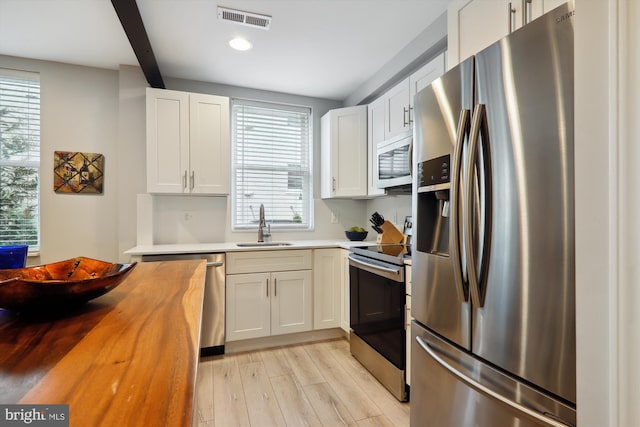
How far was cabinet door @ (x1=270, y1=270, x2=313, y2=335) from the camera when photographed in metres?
2.87

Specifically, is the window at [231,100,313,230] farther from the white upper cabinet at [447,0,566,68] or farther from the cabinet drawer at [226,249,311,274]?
the white upper cabinet at [447,0,566,68]

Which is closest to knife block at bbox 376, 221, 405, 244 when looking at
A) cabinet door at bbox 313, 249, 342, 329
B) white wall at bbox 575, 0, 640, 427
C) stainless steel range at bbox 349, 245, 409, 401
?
stainless steel range at bbox 349, 245, 409, 401

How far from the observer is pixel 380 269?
7.11 ft

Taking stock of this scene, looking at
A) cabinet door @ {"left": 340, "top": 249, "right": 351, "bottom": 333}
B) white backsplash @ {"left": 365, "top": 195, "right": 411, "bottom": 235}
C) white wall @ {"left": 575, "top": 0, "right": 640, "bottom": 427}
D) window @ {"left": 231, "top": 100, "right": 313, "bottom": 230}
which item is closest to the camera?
white wall @ {"left": 575, "top": 0, "right": 640, "bottom": 427}

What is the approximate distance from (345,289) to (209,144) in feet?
5.97

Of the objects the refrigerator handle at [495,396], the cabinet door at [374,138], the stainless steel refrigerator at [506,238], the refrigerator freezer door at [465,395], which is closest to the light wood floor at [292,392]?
the refrigerator freezer door at [465,395]

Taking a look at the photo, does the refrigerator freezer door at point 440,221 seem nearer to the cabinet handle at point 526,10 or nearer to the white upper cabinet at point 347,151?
the cabinet handle at point 526,10

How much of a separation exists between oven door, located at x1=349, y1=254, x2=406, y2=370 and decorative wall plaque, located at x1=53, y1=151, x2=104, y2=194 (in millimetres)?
2429

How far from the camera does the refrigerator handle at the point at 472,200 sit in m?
1.16

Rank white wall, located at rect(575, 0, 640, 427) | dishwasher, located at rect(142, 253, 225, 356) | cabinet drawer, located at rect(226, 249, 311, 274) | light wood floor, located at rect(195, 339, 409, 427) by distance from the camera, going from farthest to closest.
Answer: cabinet drawer, located at rect(226, 249, 311, 274)
dishwasher, located at rect(142, 253, 225, 356)
light wood floor, located at rect(195, 339, 409, 427)
white wall, located at rect(575, 0, 640, 427)

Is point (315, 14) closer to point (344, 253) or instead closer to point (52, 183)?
point (344, 253)

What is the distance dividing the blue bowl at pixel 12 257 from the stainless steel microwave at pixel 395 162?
2145mm

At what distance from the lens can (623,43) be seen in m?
0.67

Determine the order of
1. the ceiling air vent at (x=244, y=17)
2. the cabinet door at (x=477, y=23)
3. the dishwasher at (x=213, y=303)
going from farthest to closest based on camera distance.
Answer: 1. the dishwasher at (x=213, y=303)
2. the ceiling air vent at (x=244, y=17)
3. the cabinet door at (x=477, y=23)
